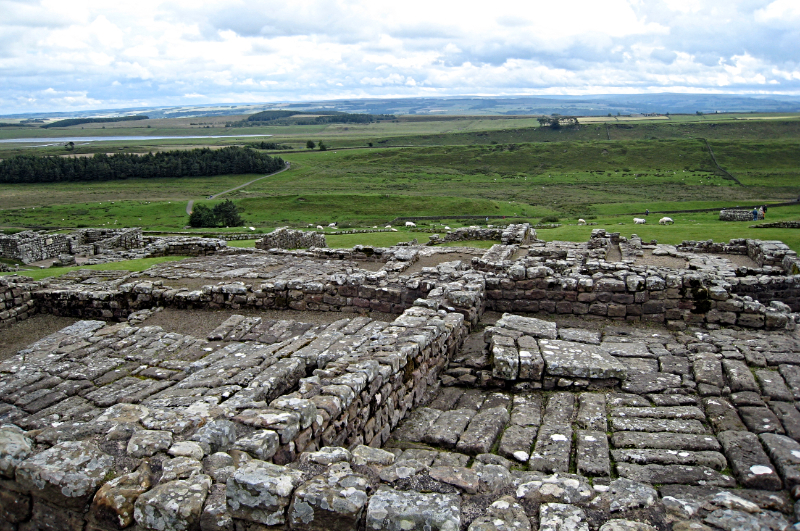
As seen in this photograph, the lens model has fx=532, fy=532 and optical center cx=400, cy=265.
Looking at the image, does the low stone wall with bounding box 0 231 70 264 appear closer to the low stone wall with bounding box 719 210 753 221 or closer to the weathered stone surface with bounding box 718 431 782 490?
the weathered stone surface with bounding box 718 431 782 490

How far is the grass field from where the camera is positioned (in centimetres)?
6506

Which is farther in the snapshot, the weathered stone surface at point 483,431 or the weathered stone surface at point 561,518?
the weathered stone surface at point 483,431

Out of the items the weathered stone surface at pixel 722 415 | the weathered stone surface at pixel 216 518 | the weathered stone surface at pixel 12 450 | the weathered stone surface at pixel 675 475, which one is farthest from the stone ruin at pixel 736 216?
the weathered stone surface at pixel 12 450

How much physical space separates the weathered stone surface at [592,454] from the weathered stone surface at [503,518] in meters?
2.39

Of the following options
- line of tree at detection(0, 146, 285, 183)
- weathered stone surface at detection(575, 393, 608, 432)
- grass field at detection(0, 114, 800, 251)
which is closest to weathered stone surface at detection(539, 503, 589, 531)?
weathered stone surface at detection(575, 393, 608, 432)

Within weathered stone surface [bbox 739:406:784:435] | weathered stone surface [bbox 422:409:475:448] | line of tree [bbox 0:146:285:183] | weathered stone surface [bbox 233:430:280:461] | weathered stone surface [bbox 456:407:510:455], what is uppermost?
line of tree [bbox 0:146:285:183]

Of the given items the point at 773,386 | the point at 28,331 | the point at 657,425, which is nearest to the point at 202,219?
the point at 28,331

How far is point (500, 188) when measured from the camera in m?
99.1

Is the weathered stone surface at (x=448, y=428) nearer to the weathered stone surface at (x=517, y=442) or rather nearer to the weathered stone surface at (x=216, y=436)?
the weathered stone surface at (x=517, y=442)

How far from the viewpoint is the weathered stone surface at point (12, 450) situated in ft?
21.4

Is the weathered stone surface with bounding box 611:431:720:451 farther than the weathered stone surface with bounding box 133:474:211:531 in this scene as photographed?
Yes

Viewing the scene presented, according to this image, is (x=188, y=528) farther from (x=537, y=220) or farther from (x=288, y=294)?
(x=537, y=220)

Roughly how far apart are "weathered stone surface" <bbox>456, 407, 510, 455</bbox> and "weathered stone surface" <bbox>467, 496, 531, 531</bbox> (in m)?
2.59

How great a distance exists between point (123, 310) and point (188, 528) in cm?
1424
